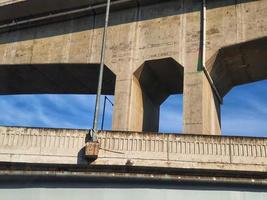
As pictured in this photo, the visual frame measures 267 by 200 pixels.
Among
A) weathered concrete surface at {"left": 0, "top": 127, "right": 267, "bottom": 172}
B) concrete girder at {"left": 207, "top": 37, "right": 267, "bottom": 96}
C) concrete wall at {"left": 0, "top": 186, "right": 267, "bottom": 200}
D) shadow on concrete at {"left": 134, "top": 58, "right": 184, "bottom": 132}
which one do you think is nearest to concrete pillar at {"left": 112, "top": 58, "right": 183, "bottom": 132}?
shadow on concrete at {"left": 134, "top": 58, "right": 184, "bottom": 132}

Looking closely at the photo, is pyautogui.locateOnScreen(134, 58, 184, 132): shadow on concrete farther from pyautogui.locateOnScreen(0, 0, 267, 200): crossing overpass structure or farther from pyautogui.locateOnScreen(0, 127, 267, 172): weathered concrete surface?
pyautogui.locateOnScreen(0, 127, 267, 172): weathered concrete surface

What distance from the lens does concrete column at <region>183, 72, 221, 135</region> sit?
2416cm

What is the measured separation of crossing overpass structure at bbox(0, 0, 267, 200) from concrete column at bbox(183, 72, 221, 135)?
0.05 m

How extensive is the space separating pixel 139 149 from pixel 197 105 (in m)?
6.21

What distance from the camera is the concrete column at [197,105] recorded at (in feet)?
79.3

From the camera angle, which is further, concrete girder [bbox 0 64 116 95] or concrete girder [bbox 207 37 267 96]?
concrete girder [bbox 0 64 116 95]

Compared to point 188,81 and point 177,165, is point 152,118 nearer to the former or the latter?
point 188,81

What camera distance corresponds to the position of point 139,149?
19375mm

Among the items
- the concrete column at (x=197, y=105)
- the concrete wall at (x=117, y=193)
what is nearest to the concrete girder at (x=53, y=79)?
the concrete column at (x=197, y=105)

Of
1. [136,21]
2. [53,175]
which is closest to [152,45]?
[136,21]

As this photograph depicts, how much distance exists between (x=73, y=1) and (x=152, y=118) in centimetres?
931

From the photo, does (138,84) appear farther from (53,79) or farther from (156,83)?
(53,79)

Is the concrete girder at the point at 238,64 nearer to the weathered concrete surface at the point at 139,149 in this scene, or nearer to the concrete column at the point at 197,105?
the concrete column at the point at 197,105

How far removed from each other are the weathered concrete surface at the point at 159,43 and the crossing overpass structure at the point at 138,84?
0.20 ft
